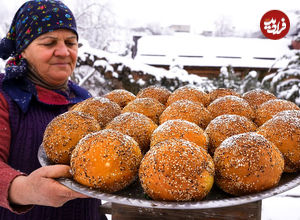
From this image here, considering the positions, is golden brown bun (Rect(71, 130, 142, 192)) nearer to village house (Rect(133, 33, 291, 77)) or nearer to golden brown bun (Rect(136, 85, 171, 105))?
golden brown bun (Rect(136, 85, 171, 105))

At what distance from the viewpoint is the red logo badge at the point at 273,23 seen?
495 centimetres

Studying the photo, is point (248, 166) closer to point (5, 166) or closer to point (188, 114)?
point (188, 114)

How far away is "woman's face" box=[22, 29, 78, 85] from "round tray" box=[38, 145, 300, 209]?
27.5 inches

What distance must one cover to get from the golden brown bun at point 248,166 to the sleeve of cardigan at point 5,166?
957 mm

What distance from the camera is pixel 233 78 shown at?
9281 millimetres

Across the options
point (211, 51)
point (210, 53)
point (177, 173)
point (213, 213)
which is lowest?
point (213, 213)

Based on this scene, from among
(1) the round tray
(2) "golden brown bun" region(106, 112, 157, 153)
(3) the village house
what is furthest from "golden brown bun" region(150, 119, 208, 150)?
(3) the village house

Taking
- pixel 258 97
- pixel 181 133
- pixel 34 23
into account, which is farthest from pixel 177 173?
pixel 34 23

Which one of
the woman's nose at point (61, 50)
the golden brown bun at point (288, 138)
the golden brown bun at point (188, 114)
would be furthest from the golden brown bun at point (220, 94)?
the woman's nose at point (61, 50)

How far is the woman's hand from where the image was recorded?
113 cm

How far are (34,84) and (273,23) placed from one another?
4.75 meters

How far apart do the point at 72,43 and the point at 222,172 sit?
1317 millimetres

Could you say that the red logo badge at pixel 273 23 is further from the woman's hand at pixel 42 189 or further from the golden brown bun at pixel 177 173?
the woman's hand at pixel 42 189

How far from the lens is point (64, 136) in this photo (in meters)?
1.33
